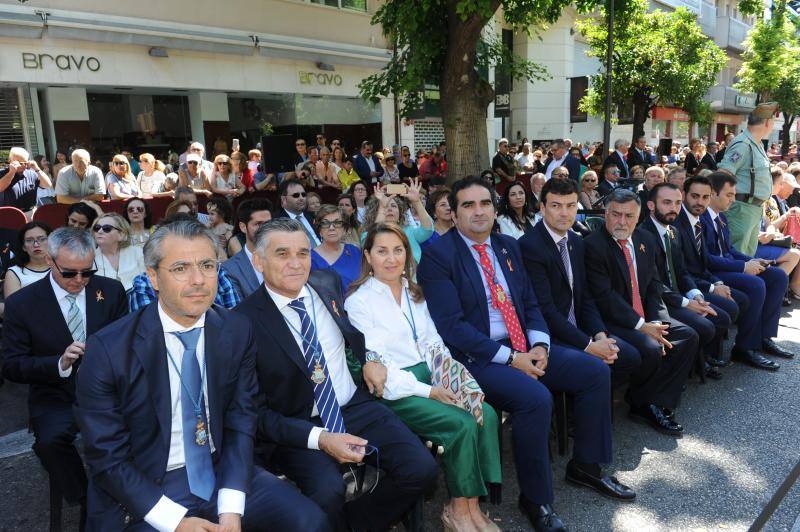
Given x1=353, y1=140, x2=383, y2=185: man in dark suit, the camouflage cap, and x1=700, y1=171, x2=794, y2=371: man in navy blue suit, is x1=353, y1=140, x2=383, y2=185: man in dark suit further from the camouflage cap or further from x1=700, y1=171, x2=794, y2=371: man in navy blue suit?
x1=700, y1=171, x2=794, y2=371: man in navy blue suit

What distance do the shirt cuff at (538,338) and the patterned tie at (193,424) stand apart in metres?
2.17

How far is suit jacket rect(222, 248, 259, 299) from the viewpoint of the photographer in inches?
154

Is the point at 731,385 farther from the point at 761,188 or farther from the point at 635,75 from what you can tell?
the point at 635,75

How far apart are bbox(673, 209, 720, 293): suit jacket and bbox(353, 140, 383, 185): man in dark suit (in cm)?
753

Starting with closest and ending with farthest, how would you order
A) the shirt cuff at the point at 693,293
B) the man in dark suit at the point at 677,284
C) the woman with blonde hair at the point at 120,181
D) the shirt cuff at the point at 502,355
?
the shirt cuff at the point at 502,355, the man in dark suit at the point at 677,284, the shirt cuff at the point at 693,293, the woman with blonde hair at the point at 120,181

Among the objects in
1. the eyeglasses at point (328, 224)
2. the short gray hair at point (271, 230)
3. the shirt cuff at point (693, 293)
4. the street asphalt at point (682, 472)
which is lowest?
the street asphalt at point (682, 472)

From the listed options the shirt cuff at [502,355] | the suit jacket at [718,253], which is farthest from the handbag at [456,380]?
the suit jacket at [718,253]

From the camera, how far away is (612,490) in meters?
3.35

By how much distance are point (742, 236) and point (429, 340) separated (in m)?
4.88

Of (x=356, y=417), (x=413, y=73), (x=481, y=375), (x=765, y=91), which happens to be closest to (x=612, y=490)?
(x=481, y=375)

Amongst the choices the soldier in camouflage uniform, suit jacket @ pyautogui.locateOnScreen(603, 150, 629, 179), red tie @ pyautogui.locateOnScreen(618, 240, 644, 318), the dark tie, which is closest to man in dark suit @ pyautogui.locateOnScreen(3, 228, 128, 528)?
red tie @ pyautogui.locateOnScreen(618, 240, 644, 318)

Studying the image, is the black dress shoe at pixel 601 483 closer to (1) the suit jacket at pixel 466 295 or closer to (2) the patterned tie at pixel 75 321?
(1) the suit jacket at pixel 466 295

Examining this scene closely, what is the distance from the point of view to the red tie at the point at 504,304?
3.69 metres

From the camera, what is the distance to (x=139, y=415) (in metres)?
2.27
